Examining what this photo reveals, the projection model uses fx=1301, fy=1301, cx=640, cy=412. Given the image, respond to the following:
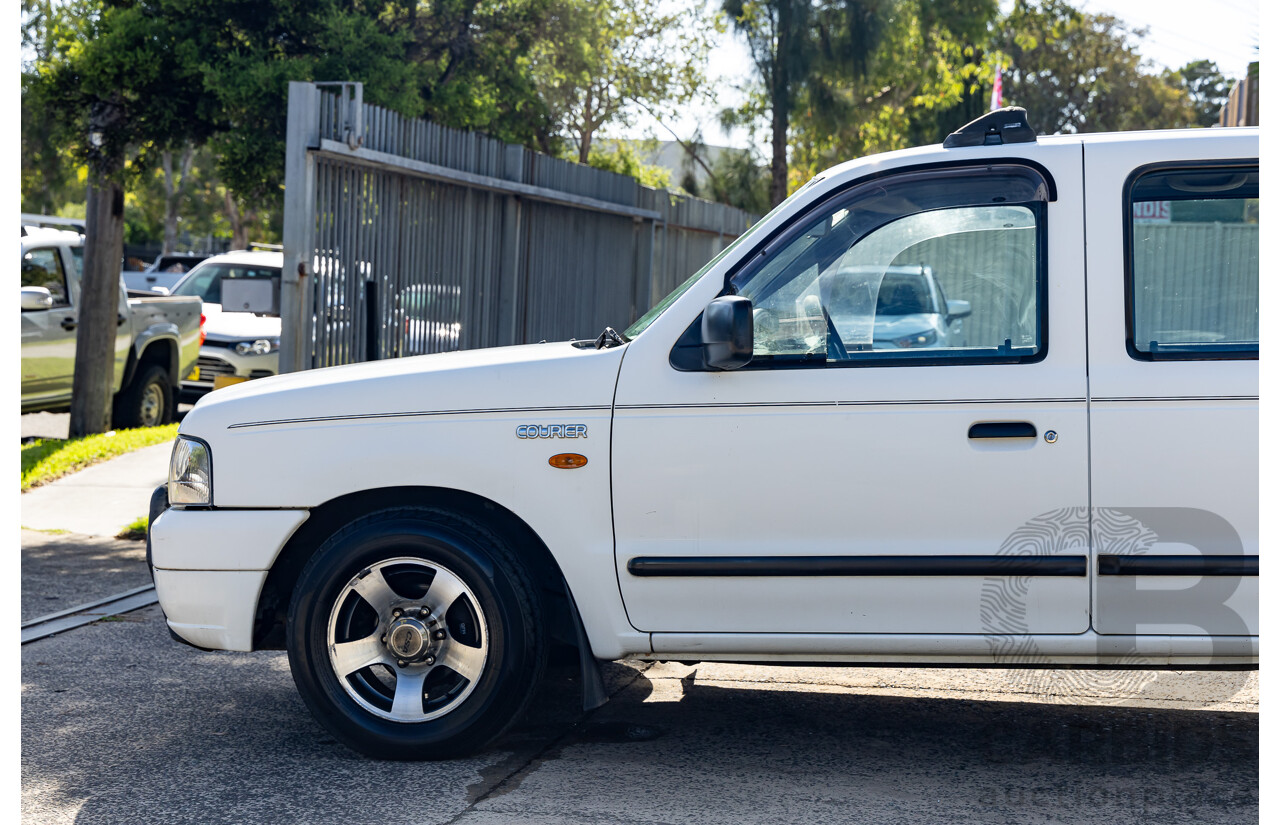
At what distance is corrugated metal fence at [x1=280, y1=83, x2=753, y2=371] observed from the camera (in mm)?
7793

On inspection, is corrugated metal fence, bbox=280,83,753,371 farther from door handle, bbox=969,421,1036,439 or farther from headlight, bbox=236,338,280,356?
door handle, bbox=969,421,1036,439

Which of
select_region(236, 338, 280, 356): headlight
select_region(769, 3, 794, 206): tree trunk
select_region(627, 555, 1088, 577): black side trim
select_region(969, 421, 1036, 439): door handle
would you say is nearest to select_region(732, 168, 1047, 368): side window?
select_region(969, 421, 1036, 439): door handle

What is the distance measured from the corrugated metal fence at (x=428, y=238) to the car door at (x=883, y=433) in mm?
4090

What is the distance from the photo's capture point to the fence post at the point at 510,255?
34.8 feet

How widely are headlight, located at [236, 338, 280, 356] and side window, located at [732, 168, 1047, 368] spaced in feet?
35.3

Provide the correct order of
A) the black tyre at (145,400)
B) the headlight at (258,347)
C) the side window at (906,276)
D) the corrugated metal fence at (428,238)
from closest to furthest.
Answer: the side window at (906,276) < the corrugated metal fence at (428,238) < the black tyre at (145,400) < the headlight at (258,347)

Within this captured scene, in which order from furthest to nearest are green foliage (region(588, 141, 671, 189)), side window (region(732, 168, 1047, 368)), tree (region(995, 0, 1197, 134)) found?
tree (region(995, 0, 1197, 134)) → green foliage (region(588, 141, 671, 189)) → side window (region(732, 168, 1047, 368))

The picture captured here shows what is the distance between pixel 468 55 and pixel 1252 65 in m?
7.27

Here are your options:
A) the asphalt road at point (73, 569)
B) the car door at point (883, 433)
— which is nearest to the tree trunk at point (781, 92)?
the asphalt road at point (73, 569)

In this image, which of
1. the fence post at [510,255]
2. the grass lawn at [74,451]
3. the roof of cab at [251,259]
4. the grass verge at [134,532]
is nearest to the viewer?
the grass verge at [134,532]

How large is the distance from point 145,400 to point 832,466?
10.8 meters

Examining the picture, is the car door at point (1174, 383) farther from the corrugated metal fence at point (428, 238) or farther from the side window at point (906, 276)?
the corrugated metal fence at point (428, 238)

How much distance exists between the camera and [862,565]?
4.16 meters

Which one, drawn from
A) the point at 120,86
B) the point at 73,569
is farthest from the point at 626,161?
the point at 73,569
